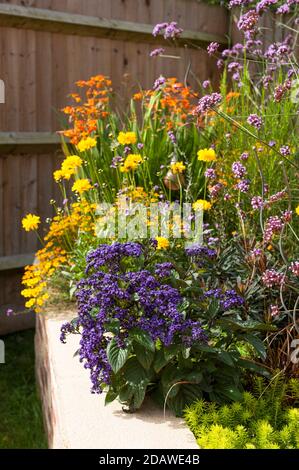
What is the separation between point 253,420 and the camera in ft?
6.96

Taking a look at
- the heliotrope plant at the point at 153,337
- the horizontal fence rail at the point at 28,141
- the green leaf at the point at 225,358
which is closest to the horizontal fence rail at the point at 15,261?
the horizontal fence rail at the point at 28,141

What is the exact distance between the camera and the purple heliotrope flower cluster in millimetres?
2102

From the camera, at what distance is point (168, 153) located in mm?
3742

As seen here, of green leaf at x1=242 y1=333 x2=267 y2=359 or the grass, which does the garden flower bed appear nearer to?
green leaf at x1=242 y1=333 x2=267 y2=359

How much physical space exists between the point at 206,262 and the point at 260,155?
0.91 m

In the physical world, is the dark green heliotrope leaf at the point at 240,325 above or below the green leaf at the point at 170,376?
above

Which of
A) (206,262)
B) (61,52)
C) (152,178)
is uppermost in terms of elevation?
(61,52)

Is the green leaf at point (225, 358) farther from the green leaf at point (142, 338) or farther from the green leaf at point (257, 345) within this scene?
the green leaf at point (142, 338)

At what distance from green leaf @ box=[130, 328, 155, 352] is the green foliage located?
0.81ft

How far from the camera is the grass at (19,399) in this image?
3299mm

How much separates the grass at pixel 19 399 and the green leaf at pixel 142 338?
54.6 inches
